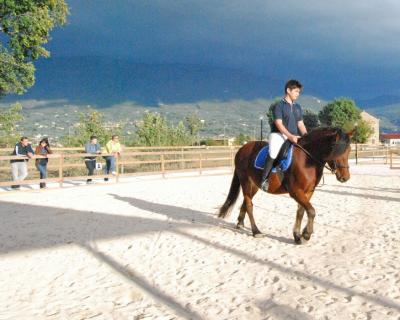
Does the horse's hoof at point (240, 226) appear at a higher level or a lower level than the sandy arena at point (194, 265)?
higher

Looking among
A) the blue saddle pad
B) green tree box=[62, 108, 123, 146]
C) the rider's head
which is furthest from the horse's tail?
green tree box=[62, 108, 123, 146]

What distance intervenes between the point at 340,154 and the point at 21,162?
466 inches

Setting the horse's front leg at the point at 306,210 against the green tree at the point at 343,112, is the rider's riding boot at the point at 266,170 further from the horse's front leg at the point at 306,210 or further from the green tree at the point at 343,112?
the green tree at the point at 343,112

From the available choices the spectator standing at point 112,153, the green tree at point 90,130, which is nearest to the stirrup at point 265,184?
the spectator standing at point 112,153

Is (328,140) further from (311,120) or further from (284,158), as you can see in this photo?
(311,120)

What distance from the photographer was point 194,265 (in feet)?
18.0

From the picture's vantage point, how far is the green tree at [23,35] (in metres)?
17.3

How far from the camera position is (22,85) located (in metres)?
18.3

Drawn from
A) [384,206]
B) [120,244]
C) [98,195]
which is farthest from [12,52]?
[384,206]

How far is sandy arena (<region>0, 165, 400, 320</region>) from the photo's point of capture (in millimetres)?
4078

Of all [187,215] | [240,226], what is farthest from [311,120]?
[240,226]

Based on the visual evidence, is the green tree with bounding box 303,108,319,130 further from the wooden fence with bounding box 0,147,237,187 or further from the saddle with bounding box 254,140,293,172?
the saddle with bounding box 254,140,293,172

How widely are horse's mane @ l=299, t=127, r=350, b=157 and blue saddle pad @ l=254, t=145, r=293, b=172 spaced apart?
30 centimetres

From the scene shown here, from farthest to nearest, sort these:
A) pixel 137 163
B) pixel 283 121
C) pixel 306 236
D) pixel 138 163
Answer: pixel 138 163
pixel 137 163
pixel 283 121
pixel 306 236
